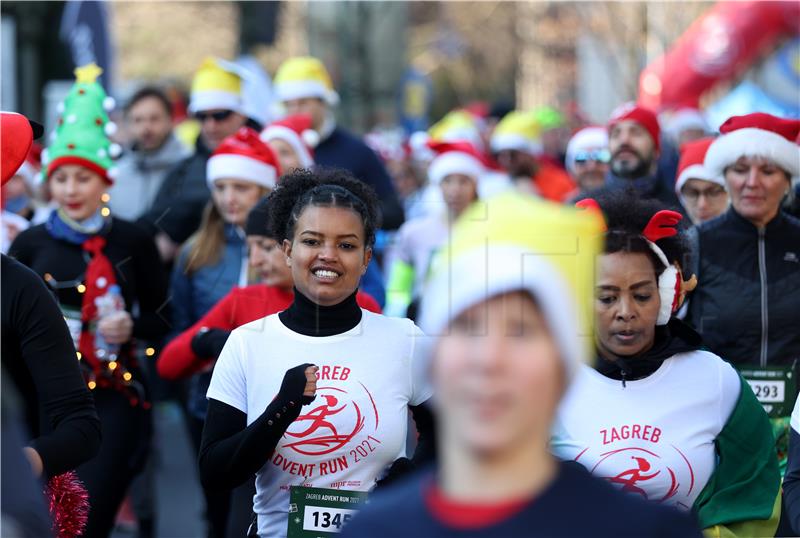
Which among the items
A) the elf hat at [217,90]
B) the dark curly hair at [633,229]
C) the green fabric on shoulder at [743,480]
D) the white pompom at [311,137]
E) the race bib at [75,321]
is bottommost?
the green fabric on shoulder at [743,480]

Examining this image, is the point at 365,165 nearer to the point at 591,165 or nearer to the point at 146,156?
the point at 591,165

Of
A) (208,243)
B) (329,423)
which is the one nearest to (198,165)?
(208,243)

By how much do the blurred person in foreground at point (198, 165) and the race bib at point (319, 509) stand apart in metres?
3.36

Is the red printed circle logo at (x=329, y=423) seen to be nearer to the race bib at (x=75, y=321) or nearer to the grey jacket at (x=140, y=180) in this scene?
the race bib at (x=75, y=321)

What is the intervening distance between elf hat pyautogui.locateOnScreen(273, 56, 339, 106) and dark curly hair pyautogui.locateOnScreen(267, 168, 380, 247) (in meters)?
4.38

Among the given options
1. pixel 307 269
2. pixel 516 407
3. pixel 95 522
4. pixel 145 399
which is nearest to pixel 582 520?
pixel 516 407

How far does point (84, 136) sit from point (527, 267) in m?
4.38

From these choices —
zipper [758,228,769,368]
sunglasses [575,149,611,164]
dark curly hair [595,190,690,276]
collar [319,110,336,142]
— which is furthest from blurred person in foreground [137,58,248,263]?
Answer: dark curly hair [595,190,690,276]

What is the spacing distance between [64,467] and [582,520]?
2029 millimetres

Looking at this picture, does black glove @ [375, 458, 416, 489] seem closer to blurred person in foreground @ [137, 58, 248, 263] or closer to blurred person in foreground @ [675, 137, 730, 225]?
blurred person in foreground @ [675, 137, 730, 225]

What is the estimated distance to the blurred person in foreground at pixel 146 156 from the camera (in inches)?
359

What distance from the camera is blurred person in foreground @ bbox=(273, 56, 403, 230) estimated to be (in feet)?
26.3

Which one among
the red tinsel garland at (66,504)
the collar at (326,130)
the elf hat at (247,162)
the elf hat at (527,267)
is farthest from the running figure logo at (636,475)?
the collar at (326,130)

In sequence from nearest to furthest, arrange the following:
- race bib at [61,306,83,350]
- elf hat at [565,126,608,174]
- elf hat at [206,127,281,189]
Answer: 1. race bib at [61,306,83,350]
2. elf hat at [206,127,281,189]
3. elf hat at [565,126,608,174]
